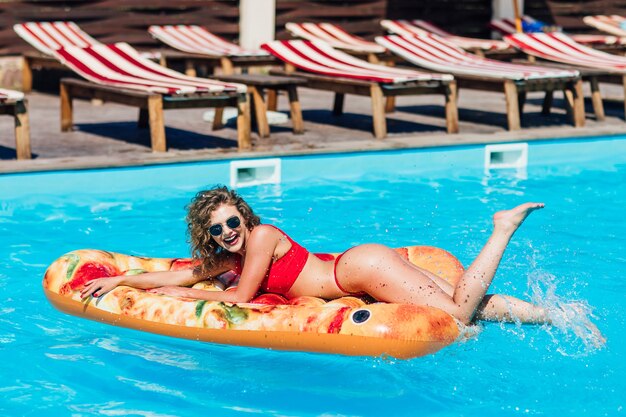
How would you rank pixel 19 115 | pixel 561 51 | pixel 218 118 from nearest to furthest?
pixel 19 115
pixel 218 118
pixel 561 51

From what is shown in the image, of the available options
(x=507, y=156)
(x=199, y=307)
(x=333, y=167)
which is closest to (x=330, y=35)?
(x=507, y=156)

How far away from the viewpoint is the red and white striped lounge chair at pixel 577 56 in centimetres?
1132

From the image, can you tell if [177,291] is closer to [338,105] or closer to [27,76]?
[338,105]

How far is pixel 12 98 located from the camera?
340 inches

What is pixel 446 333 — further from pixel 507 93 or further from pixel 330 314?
pixel 507 93

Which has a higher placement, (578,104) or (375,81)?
→ (375,81)

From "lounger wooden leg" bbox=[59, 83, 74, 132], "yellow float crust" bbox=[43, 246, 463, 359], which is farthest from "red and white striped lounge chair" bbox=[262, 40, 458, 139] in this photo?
"yellow float crust" bbox=[43, 246, 463, 359]

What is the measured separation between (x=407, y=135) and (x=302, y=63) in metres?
1.39

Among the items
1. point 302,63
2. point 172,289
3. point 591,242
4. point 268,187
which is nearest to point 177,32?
point 302,63

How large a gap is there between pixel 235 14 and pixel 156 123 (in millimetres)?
5262

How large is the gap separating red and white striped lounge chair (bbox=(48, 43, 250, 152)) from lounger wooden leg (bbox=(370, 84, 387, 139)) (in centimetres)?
125

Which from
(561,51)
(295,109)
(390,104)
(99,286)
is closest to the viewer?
(99,286)

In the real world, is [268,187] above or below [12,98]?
below

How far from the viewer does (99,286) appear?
5672mm
